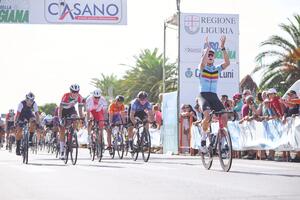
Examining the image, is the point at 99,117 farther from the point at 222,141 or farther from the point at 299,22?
the point at 299,22

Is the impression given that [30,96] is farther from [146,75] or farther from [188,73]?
[146,75]

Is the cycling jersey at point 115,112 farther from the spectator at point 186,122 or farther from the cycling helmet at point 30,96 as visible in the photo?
the spectator at point 186,122

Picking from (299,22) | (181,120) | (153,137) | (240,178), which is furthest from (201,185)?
(299,22)

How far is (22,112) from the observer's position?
17859 millimetres

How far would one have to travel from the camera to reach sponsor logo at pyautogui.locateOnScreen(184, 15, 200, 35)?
27.0 metres

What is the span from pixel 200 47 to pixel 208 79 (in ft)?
48.3

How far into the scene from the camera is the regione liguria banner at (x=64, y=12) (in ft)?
94.0

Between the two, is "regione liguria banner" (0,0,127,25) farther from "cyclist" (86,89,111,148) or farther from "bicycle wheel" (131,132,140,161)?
"bicycle wheel" (131,132,140,161)

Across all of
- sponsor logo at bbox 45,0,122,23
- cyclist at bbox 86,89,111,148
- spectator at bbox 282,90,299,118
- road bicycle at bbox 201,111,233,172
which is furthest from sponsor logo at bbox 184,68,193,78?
road bicycle at bbox 201,111,233,172

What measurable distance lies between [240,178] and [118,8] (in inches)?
773

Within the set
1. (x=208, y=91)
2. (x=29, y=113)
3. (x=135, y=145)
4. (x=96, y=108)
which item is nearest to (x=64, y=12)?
(x=96, y=108)

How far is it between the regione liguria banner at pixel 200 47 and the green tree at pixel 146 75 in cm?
3277

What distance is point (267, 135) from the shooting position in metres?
18.0

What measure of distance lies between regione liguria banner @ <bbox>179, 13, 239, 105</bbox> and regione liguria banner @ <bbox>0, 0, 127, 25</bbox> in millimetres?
3605
